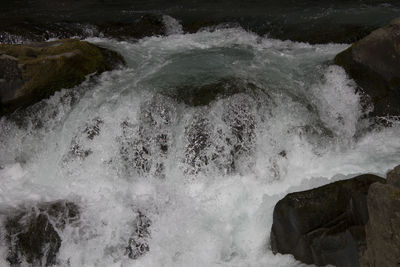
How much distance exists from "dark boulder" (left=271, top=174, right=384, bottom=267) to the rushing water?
14.2 inches

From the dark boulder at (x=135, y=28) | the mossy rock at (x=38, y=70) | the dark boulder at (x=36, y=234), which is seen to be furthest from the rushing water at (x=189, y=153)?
the dark boulder at (x=135, y=28)

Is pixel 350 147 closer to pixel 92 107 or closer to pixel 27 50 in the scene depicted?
pixel 92 107

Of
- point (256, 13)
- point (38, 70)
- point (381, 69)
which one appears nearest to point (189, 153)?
point (38, 70)

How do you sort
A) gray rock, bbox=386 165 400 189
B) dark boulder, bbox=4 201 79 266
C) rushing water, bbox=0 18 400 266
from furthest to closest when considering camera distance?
rushing water, bbox=0 18 400 266 < dark boulder, bbox=4 201 79 266 < gray rock, bbox=386 165 400 189

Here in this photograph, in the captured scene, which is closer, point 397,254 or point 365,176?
point 397,254

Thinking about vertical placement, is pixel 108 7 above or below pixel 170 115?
above

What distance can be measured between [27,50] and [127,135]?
2.79 m

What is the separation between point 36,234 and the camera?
5.75 m

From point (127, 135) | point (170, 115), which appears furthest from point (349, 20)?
point (127, 135)

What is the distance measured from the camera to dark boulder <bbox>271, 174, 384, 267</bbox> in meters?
4.67

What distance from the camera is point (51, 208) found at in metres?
6.01

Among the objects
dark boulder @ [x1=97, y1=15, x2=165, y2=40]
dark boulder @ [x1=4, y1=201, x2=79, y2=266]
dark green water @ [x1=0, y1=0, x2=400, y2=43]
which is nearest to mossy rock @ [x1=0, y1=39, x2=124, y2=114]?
dark boulder @ [x1=4, y1=201, x2=79, y2=266]

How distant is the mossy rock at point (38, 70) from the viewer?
289 inches

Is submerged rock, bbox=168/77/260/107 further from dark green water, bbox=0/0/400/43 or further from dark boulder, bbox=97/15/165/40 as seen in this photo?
dark boulder, bbox=97/15/165/40
